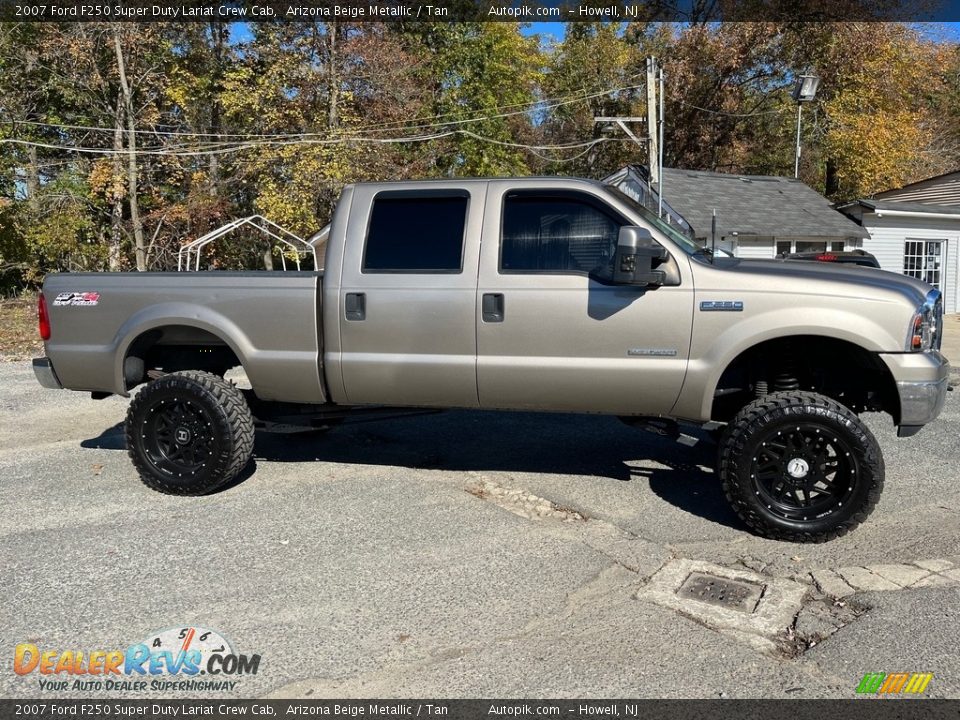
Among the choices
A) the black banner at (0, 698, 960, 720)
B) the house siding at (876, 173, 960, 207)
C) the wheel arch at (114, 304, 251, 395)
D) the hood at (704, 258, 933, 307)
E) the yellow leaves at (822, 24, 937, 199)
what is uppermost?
the yellow leaves at (822, 24, 937, 199)

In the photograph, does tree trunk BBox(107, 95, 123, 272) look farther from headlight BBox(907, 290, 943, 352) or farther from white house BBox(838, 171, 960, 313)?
headlight BBox(907, 290, 943, 352)

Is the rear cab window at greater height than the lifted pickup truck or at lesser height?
greater

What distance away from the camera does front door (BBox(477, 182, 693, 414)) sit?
4.56 m

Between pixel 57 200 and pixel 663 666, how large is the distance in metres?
27.6

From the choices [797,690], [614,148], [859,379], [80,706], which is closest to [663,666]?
[797,690]

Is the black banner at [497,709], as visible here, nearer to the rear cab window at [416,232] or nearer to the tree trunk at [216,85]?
the rear cab window at [416,232]

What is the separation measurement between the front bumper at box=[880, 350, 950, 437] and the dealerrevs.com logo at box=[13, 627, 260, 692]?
3.61 metres

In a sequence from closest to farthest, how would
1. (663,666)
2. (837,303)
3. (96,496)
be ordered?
(663,666) → (837,303) → (96,496)

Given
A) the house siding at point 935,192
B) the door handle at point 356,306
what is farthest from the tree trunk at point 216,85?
the door handle at point 356,306

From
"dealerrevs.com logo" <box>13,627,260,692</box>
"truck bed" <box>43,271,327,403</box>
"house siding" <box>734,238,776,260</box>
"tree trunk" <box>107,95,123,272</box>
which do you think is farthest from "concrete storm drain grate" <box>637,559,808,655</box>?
"tree trunk" <box>107,95,123,272</box>

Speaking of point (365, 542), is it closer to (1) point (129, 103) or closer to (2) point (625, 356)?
(2) point (625, 356)

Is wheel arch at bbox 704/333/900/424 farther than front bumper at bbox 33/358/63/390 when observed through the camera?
No

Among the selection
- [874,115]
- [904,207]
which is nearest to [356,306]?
[904,207]

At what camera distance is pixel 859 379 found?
4.96 m
